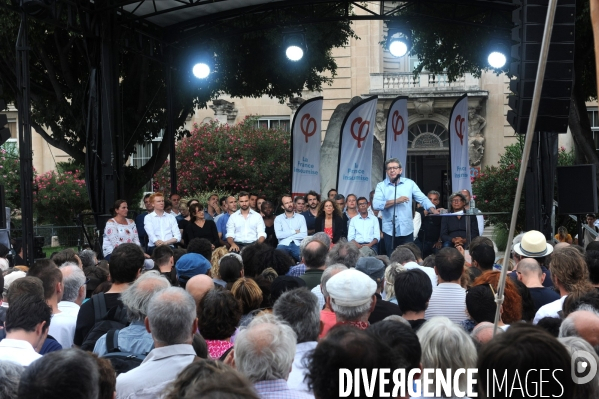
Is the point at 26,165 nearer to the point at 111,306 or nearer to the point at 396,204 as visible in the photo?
the point at 396,204

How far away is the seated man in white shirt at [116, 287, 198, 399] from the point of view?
4246 millimetres

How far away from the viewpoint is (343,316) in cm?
520

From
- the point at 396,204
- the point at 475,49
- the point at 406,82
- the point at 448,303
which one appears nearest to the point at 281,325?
the point at 448,303

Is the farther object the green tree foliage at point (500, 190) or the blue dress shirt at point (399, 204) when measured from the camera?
the green tree foliage at point (500, 190)

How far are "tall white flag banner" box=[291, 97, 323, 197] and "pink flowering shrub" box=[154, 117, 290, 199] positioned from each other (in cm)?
1406

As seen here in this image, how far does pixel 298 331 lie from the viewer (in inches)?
189

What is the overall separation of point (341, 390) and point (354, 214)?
443 inches

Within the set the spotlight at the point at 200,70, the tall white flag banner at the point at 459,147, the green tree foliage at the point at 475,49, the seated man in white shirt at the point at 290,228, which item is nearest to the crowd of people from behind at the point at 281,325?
the seated man in white shirt at the point at 290,228

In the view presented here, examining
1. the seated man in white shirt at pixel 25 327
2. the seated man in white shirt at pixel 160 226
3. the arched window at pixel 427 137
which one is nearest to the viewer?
the seated man in white shirt at pixel 25 327

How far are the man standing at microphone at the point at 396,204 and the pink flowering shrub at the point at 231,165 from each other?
1870 cm

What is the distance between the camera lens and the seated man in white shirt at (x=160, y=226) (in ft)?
43.9

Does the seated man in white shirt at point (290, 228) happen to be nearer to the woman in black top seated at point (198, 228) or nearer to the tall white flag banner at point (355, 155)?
the woman in black top seated at point (198, 228)

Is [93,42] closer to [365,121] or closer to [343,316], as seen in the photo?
[365,121]

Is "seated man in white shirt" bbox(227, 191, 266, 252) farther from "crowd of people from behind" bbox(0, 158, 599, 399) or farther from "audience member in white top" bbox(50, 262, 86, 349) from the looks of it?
"audience member in white top" bbox(50, 262, 86, 349)
